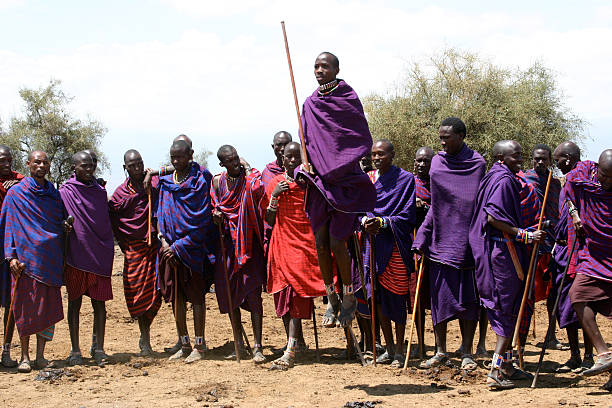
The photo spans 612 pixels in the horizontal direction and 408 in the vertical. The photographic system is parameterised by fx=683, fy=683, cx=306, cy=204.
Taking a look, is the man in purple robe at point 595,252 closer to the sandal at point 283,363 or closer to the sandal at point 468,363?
the sandal at point 468,363

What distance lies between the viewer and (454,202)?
7348 mm

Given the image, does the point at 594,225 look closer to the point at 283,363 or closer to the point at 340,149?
the point at 340,149

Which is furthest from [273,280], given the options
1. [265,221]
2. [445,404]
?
[445,404]

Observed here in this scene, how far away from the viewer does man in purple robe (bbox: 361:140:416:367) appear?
306 inches

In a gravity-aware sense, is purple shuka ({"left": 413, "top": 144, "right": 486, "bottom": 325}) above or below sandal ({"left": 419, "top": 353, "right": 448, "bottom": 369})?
above

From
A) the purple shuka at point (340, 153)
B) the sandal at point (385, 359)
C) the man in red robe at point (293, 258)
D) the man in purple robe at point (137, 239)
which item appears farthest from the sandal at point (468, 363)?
the man in purple robe at point (137, 239)

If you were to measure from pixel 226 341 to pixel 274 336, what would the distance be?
2.57 feet

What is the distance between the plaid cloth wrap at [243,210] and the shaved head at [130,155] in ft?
3.94

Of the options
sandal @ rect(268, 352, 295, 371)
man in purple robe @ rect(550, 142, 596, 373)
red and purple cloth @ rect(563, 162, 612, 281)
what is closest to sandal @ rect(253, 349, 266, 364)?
sandal @ rect(268, 352, 295, 371)

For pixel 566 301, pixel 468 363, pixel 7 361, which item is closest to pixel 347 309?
A: pixel 468 363

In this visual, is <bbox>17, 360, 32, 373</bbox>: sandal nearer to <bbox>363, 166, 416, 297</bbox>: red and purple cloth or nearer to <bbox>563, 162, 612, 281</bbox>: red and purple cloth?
<bbox>363, 166, 416, 297</bbox>: red and purple cloth

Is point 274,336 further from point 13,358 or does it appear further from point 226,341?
point 13,358

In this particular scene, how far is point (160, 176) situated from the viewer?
338 inches

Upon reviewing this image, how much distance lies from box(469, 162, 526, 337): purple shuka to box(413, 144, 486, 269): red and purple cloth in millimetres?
391
